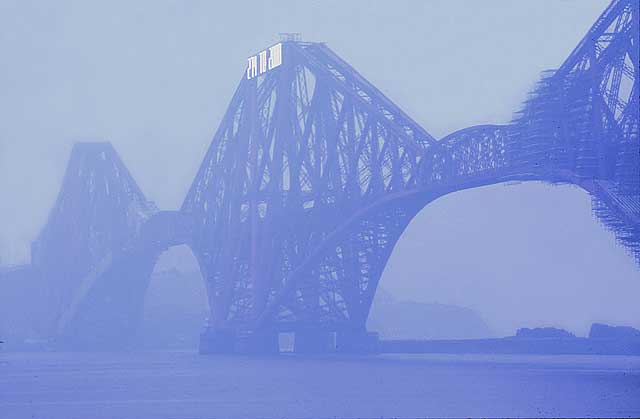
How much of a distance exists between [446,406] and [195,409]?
1172 centimetres

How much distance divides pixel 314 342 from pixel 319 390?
58.4 m

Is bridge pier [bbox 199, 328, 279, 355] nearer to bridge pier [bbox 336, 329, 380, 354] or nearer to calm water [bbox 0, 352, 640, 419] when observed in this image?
bridge pier [bbox 336, 329, 380, 354]

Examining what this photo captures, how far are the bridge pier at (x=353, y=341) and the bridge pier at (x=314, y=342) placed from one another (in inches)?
71.9

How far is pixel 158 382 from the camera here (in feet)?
370

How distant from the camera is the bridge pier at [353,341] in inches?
5965

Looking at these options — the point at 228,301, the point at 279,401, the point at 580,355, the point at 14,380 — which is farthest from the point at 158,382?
the point at 580,355

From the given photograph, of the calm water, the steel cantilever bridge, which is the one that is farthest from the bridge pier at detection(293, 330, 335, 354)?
the calm water

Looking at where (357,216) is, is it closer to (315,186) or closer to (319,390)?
(315,186)

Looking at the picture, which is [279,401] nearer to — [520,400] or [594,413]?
[520,400]

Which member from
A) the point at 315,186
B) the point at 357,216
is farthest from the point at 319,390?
the point at 315,186

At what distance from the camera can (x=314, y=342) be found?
155 m

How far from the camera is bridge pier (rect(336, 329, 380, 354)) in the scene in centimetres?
15150

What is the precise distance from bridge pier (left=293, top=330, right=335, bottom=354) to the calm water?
34.3 feet

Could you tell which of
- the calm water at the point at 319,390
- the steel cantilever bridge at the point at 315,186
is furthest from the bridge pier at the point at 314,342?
the calm water at the point at 319,390
